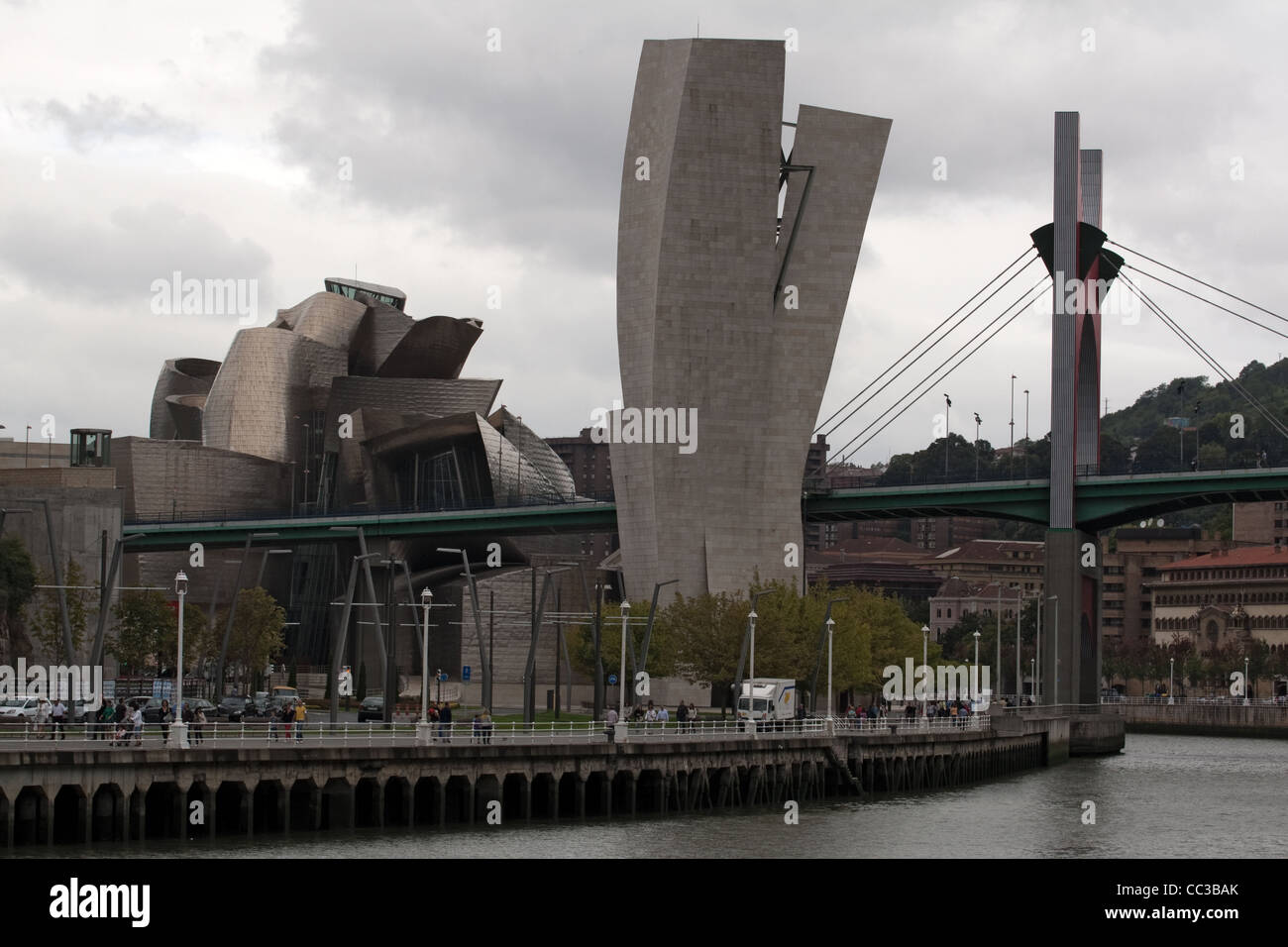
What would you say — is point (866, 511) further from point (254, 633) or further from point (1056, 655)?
point (254, 633)

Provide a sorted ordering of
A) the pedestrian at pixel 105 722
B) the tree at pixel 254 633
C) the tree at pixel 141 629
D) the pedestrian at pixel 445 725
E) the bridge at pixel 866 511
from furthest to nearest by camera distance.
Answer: the bridge at pixel 866 511, the tree at pixel 254 633, the tree at pixel 141 629, the pedestrian at pixel 445 725, the pedestrian at pixel 105 722

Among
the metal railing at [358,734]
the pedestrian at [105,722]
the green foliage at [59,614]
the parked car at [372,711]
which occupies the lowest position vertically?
the parked car at [372,711]

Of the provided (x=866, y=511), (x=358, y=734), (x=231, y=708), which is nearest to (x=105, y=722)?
(x=358, y=734)

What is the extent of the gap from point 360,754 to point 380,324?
94.5 m

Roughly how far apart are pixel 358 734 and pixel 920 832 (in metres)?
14.0

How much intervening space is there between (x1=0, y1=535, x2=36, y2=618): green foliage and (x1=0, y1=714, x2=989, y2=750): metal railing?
83.1 feet

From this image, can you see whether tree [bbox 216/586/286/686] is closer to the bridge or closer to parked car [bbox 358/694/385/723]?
the bridge

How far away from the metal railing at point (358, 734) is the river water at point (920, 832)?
2.51 meters

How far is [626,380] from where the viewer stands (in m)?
107

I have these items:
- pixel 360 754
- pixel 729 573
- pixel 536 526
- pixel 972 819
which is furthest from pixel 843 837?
pixel 536 526

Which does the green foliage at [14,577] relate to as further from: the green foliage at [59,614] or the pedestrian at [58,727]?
the pedestrian at [58,727]

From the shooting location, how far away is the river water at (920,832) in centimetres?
4359

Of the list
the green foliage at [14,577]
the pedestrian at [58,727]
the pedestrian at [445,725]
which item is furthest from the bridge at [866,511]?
the pedestrian at [58,727]

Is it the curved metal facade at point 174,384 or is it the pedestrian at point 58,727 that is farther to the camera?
the curved metal facade at point 174,384
